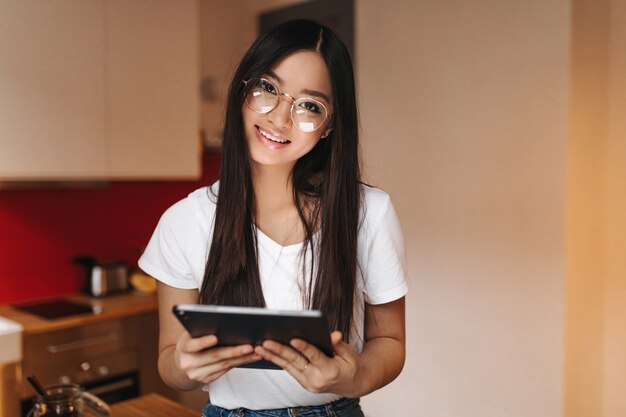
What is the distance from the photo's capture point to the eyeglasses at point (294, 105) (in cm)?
120

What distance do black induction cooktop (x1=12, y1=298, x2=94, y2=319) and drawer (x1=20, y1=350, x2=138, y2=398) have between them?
21cm

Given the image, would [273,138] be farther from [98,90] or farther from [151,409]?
[98,90]

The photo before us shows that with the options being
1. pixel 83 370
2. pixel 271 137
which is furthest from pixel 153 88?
pixel 271 137

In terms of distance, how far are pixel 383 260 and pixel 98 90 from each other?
72.2 inches

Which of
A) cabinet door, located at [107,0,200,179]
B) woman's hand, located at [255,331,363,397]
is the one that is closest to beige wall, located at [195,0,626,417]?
cabinet door, located at [107,0,200,179]

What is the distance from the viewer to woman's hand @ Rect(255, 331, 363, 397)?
3.15 feet

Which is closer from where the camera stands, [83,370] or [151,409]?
[151,409]

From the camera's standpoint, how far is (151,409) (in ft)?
4.75

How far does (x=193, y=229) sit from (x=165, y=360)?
276 mm

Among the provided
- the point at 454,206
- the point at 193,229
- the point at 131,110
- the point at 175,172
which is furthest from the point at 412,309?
the point at 193,229

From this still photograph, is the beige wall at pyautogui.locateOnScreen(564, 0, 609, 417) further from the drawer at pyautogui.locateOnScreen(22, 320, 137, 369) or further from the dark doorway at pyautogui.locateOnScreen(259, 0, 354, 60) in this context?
the drawer at pyautogui.locateOnScreen(22, 320, 137, 369)

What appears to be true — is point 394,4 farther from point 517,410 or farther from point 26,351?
point 26,351

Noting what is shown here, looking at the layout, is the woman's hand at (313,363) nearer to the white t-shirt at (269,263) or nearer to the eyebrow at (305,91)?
the white t-shirt at (269,263)

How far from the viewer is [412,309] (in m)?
2.88
